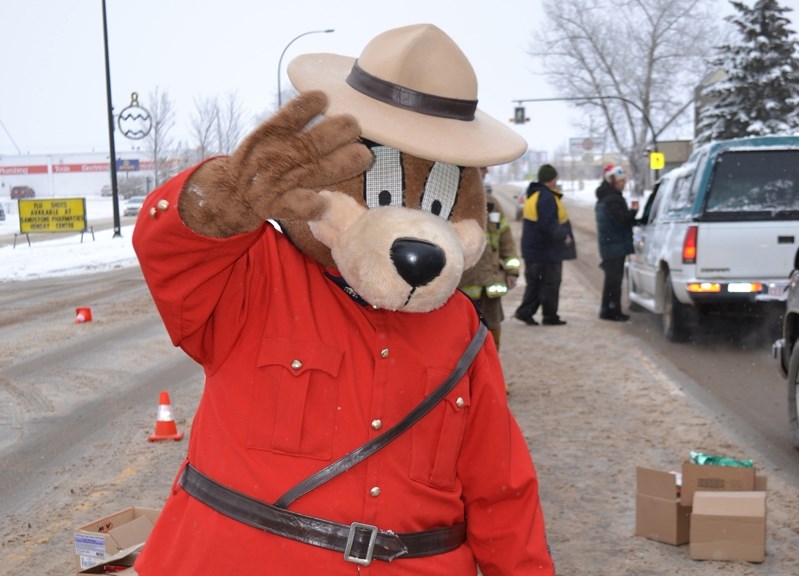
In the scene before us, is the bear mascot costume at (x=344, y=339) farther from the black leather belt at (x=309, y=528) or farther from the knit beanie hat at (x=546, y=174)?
the knit beanie hat at (x=546, y=174)

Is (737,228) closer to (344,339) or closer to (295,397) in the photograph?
(344,339)

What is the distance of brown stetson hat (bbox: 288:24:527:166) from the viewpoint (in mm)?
2223

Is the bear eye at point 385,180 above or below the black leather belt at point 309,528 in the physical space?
above

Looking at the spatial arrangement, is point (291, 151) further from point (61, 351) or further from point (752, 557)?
point (61, 351)

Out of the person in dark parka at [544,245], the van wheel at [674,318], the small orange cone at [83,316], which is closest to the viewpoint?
the van wheel at [674,318]

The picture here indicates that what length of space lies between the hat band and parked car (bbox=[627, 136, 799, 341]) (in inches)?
307

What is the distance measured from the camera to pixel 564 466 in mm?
6172

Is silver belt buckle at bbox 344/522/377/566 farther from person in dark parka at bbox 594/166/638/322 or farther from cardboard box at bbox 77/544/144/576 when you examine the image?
person in dark parka at bbox 594/166/638/322

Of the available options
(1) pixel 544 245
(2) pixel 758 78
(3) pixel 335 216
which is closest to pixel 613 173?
(1) pixel 544 245

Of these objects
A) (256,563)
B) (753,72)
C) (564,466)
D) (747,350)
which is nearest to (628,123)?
(753,72)

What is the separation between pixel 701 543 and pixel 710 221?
5575mm

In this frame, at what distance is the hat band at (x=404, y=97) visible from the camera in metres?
2.30

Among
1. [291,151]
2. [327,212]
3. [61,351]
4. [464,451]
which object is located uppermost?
[291,151]

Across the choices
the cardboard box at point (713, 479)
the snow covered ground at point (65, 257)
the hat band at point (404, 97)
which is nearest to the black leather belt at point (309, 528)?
the hat band at point (404, 97)
